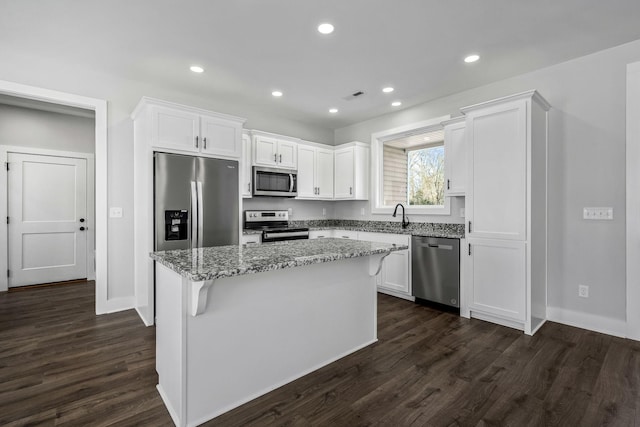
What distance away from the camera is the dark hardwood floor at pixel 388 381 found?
1748 mm

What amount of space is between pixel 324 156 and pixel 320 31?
276 centimetres

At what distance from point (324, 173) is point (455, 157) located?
2221 millimetres

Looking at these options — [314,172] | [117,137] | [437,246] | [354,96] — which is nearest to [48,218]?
[117,137]

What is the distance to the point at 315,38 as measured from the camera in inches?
107

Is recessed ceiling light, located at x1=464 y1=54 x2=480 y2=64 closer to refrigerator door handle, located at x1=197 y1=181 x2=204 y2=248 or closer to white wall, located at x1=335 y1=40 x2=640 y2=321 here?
white wall, located at x1=335 y1=40 x2=640 y2=321

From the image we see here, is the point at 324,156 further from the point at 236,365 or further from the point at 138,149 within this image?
the point at 236,365

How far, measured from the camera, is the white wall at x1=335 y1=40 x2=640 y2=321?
289cm

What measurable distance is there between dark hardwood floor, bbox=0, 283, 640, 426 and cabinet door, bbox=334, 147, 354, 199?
102 inches

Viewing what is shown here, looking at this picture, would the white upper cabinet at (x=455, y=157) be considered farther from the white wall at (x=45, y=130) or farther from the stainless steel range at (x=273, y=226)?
the white wall at (x=45, y=130)

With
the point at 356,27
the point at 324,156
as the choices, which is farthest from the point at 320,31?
the point at 324,156

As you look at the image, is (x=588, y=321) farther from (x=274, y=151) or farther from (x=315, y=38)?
(x=274, y=151)

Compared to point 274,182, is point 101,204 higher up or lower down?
lower down

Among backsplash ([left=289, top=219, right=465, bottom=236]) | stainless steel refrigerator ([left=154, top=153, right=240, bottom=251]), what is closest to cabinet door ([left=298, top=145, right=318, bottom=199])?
backsplash ([left=289, top=219, right=465, bottom=236])

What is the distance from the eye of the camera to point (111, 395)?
1.94 metres
